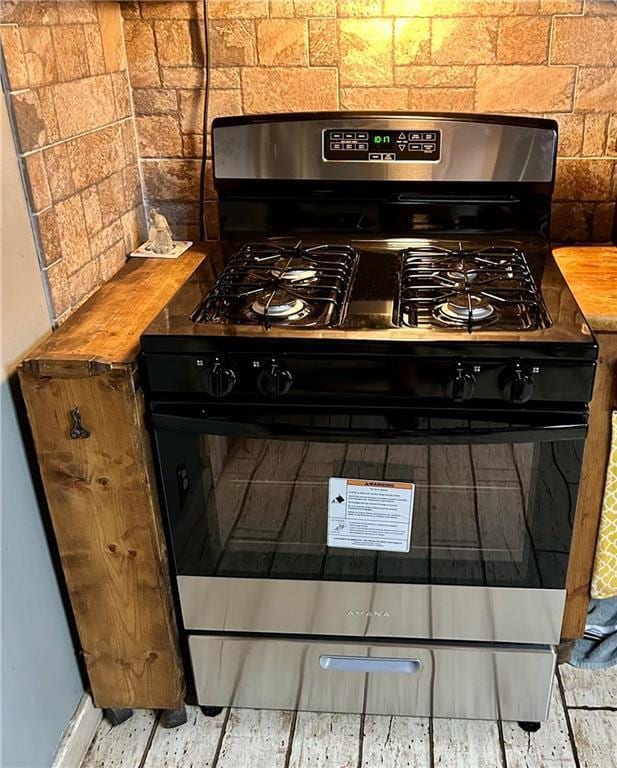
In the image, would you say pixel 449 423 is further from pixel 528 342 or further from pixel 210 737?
pixel 210 737

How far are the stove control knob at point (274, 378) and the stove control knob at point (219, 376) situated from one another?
47 mm

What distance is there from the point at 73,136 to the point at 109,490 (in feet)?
2.35

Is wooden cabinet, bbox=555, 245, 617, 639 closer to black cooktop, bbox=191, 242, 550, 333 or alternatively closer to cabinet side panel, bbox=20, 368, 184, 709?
black cooktop, bbox=191, 242, 550, 333

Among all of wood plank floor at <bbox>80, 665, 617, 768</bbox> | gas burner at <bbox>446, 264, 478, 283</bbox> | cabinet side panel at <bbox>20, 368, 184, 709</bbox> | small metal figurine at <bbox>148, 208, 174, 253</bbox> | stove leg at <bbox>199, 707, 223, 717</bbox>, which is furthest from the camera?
small metal figurine at <bbox>148, 208, 174, 253</bbox>

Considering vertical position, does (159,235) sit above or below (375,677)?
above

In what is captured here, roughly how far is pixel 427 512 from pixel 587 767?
0.67 m

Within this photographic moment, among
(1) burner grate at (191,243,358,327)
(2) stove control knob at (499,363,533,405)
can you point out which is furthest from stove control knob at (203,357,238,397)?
(2) stove control knob at (499,363,533,405)

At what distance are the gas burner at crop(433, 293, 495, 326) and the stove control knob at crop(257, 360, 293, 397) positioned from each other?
0.95 feet

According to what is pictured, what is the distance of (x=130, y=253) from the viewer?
187 cm

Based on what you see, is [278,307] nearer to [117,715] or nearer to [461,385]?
[461,385]

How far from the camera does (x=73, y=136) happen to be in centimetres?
155

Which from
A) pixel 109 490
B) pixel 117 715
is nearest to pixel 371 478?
pixel 109 490

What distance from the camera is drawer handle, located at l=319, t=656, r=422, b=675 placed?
1590 millimetres

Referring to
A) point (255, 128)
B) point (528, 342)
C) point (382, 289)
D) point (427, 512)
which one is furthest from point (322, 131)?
point (427, 512)
